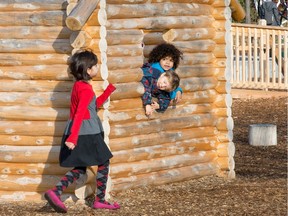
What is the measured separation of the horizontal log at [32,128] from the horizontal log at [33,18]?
0.94m

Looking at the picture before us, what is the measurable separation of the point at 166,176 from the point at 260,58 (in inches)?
466

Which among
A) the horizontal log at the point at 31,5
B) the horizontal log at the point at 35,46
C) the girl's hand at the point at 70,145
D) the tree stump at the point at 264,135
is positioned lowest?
the tree stump at the point at 264,135

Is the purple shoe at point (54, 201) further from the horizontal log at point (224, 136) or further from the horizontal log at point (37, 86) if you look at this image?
the horizontal log at point (224, 136)

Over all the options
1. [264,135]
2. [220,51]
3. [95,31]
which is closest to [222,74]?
[220,51]

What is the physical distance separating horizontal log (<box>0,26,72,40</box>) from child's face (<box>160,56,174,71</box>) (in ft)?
4.56

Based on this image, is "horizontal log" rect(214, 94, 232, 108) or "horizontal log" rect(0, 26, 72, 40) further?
"horizontal log" rect(214, 94, 232, 108)

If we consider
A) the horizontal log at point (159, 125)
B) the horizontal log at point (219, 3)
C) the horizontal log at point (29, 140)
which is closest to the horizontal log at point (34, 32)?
the horizontal log at point (29, 140)

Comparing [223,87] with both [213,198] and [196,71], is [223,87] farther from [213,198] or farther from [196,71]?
[213,198]

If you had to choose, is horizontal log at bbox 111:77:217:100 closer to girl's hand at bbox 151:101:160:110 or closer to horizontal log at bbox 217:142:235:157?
girl's hand at bbox 151:101:160:110

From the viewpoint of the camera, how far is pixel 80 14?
32.0 ft

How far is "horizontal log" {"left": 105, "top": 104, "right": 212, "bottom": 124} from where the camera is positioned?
10.6 metres

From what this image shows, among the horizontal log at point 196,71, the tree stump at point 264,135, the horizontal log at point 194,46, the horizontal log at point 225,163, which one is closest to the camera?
the horizontal log at point 194,46

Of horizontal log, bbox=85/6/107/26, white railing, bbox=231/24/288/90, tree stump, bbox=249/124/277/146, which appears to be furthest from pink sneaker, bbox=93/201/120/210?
white railing, bbox=231/24/288/90

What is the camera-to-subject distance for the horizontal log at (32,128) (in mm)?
10289
